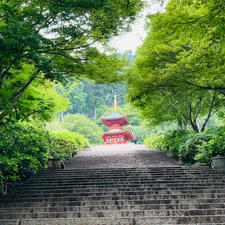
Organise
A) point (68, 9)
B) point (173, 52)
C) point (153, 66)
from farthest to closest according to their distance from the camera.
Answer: point (153, 66), point (173, 52), point (68, 9)

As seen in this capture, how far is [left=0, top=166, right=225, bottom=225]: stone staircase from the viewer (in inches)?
197

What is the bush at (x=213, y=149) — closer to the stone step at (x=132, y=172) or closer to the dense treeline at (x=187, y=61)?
the dense treeline at (x=187, y=61)

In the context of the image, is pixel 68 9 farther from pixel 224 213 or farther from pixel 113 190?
pixel 224 213

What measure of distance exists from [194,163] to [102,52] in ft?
21.3

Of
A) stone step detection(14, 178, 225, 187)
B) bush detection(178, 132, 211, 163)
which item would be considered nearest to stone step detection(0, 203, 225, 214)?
stone step detection(14, 178, 225, 187)

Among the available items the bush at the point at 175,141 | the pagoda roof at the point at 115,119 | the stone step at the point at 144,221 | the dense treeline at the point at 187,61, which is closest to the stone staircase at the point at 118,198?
the stone step at the point at 144,221

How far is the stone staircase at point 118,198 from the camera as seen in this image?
502 cm

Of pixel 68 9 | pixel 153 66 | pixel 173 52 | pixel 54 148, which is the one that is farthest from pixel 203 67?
pixel 54 148

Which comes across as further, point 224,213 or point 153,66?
point 153,66

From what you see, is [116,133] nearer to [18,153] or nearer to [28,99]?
[28,99]

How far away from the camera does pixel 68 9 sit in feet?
18.3

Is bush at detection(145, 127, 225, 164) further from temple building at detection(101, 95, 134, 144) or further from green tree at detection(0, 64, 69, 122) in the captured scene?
temple building at detection(101, 95, 134, 144)

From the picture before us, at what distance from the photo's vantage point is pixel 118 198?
640cm

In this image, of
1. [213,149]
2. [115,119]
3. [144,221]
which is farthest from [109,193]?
[115,119]
